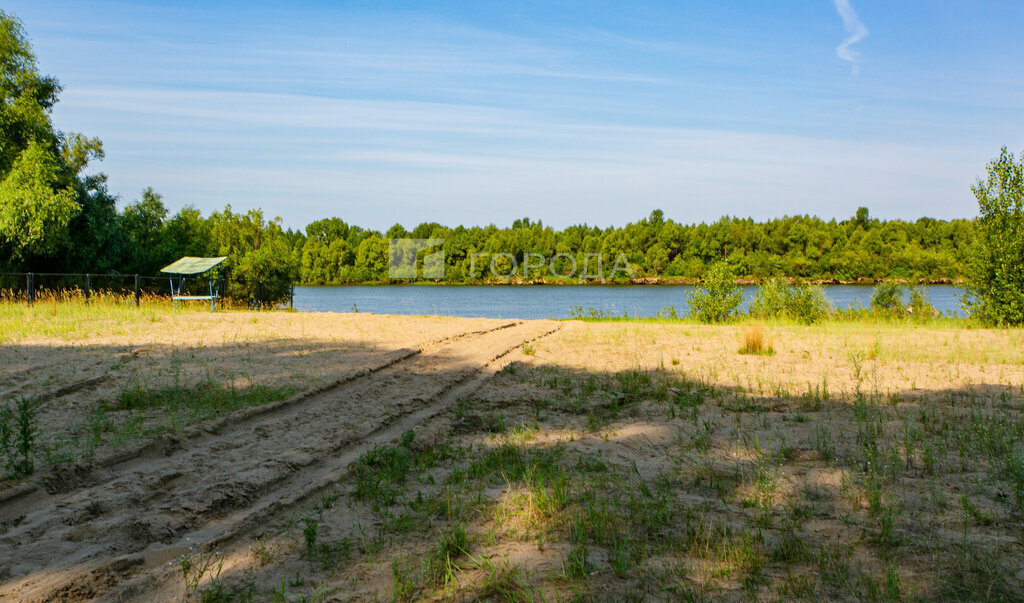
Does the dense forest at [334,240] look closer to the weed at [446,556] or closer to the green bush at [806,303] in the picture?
the green bush at [806,303]

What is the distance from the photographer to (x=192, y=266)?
25250 mm

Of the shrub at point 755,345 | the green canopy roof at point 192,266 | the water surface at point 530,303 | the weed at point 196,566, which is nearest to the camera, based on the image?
the weed at point 196,566

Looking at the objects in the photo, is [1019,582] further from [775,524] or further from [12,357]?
[12,357]

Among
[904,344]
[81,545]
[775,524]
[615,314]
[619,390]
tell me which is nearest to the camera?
[81,545]

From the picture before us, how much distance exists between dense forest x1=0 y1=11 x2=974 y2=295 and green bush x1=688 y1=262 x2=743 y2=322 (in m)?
1.85

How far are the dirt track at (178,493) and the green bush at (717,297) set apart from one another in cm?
1529

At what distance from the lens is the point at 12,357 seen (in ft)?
33.1

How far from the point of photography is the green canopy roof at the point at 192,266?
24.4 meters

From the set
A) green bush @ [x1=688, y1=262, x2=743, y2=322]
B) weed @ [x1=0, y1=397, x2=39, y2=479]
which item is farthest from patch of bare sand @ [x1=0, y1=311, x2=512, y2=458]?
green bush @ [x1=688, y1=262, x2=743, y2=322]

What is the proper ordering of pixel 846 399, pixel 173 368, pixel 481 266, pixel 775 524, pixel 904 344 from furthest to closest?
pixel 481 266, pixel 904 344, pixel 173 368, pixel 846 399, pixel 775 524

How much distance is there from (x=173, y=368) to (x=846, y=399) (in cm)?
→ 890

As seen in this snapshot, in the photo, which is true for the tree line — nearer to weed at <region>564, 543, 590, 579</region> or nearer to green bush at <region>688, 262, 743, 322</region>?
green bush at <region>688, 262, 743, 322</region>

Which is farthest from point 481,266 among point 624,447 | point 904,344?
point 624,447

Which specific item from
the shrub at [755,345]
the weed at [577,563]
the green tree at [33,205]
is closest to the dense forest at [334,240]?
the green tree at [33,205]
